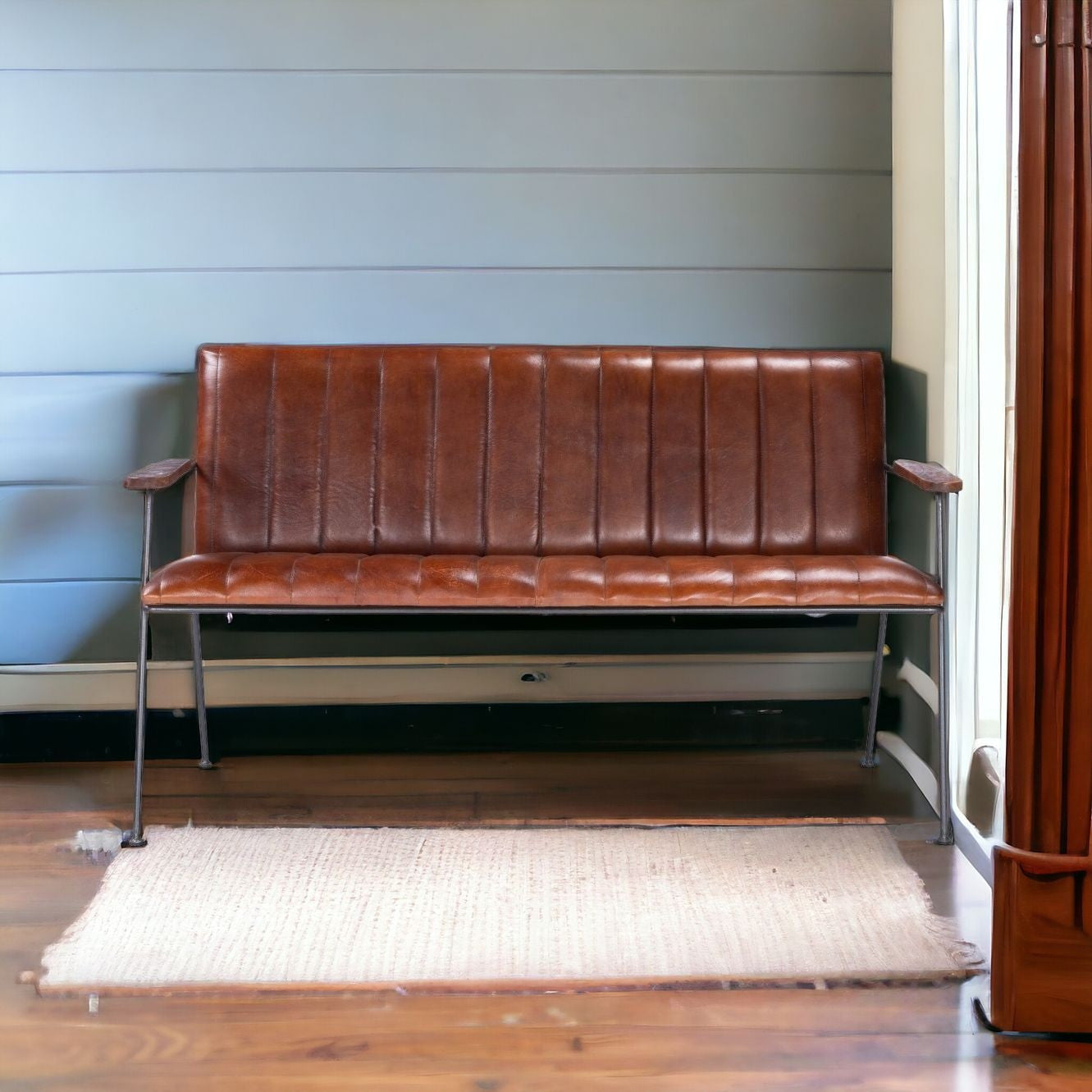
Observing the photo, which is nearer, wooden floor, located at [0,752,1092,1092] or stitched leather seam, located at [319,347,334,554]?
wooden floor, located at [0,752,1092,1092]

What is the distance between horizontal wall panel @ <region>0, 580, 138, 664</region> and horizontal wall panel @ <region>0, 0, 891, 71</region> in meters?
1.27

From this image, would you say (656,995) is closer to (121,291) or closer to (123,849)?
(123,849)

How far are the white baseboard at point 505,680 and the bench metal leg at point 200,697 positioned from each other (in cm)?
11

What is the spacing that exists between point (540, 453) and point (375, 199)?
76cm

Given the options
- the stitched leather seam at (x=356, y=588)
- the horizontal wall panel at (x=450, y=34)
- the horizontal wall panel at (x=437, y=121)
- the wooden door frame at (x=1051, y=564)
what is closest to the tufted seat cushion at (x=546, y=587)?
the stitched leather seam at (x=356, y=588)

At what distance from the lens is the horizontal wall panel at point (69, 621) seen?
2.86 m

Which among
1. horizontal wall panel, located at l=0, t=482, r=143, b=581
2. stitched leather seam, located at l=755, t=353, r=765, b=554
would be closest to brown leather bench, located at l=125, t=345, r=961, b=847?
stitched leather seam, located at l=755, t=353, r=765, b=554

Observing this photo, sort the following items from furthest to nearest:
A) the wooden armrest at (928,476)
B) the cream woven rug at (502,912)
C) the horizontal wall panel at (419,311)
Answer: the horizontal wall panel at (419,311) → the wooden armrest at (928,476) → the cream woven rug at (502,912)

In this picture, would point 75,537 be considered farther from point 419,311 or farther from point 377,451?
point 419,311

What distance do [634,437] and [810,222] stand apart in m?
0.72

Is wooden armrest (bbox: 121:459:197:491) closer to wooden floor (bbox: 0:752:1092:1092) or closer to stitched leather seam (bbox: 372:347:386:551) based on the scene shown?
stitched leather seam (bbox: 372:347:386:551)

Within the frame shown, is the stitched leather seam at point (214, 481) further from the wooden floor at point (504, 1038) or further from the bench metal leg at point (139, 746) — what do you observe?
the wooden floor at point (504, 1038)

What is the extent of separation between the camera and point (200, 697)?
9.07ft

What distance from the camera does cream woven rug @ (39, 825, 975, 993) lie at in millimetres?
1822
